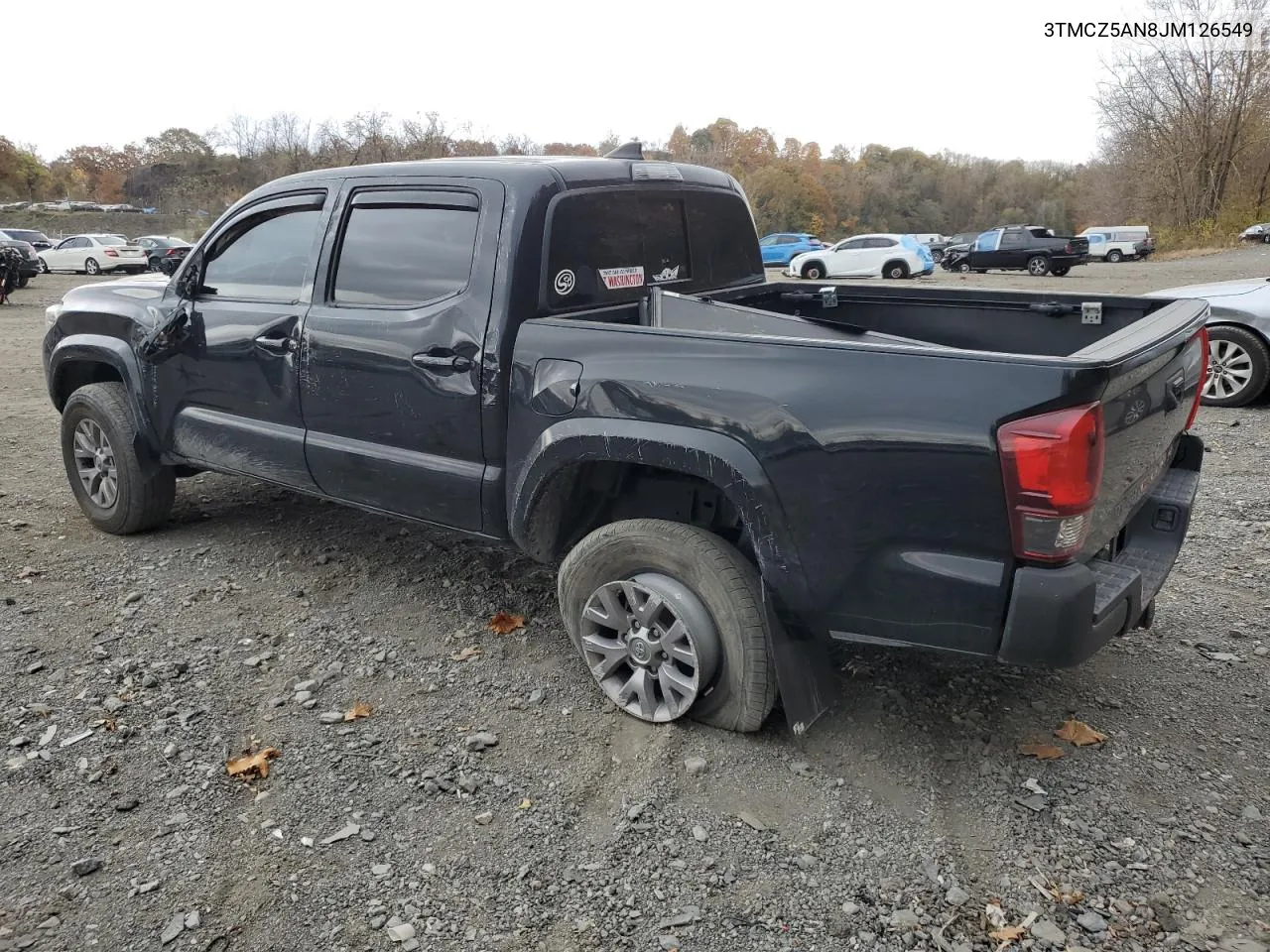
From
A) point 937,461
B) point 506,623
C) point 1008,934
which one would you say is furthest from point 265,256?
point 1008,934

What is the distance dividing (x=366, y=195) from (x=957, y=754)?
3095mm

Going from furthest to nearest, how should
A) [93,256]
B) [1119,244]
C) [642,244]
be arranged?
1. [1119,244]
2. [93,256]
3. [642,244]

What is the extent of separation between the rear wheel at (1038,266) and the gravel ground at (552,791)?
1187 inches

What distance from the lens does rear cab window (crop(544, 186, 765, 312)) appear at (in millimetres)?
3672

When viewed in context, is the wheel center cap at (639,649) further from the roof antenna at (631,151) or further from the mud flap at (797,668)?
the roof antenna at (631,151)

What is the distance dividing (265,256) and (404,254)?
0.95 m

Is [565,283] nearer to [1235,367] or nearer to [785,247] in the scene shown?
[1235,367]

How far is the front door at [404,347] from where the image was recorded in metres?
3.62

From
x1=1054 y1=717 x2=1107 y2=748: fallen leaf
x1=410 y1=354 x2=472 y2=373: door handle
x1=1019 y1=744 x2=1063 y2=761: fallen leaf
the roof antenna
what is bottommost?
x1=1019 y1=744 x2=1063 y2=761: fallen leaf

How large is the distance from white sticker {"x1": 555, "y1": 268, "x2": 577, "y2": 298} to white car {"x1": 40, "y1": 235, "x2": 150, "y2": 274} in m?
30.5

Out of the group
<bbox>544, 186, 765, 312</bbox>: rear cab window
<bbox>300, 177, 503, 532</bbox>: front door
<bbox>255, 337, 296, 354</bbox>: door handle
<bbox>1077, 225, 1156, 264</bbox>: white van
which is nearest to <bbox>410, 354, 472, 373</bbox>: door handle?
<bbox>300, 177, 503, 532</bbox>: front door

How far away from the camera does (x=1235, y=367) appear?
781 cm

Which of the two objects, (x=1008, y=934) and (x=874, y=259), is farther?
(x=874, y=259)

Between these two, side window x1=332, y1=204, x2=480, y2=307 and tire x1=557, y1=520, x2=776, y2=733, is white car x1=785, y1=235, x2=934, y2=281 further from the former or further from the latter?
tire x1=557, y1=520, x2=776, y2=733
